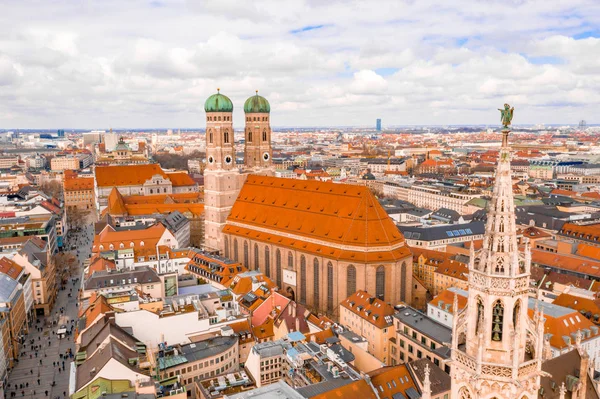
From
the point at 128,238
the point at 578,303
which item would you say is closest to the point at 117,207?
the point at 128,238

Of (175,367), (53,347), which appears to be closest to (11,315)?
(53,347)

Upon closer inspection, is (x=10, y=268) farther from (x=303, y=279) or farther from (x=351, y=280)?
(x=351, y=280)

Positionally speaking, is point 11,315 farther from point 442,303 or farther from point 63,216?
point 63,216

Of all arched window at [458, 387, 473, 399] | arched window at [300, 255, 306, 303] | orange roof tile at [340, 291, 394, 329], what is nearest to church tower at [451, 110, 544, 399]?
arched window at [458, 387, 473, 399]

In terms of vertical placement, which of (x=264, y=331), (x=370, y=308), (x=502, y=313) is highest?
(x=502, y=313)

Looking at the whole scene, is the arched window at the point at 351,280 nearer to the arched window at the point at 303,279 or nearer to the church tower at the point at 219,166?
the arched window at the point at 303,279

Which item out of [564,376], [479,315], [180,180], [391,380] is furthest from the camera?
[180,180]
